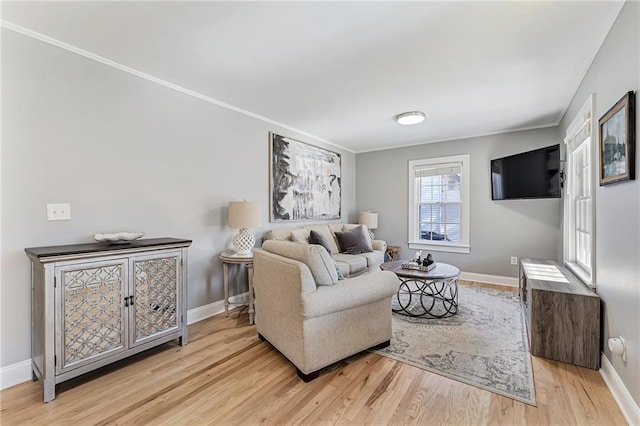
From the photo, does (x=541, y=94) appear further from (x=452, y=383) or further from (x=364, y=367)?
(x=364, y=367)

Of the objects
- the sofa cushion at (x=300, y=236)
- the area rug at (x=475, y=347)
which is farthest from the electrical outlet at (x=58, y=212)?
the area rug at (x=475, y=347)

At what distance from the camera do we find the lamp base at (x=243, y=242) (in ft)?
10.3

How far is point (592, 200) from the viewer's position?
2.27 metres

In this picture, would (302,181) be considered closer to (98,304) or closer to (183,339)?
(183,339)

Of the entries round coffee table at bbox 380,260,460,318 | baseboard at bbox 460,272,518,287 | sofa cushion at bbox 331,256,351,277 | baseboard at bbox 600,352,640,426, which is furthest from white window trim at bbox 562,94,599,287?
sofa cushion at bbox 331,256,351,277

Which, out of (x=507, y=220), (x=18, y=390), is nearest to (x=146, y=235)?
(x=18, y=390)

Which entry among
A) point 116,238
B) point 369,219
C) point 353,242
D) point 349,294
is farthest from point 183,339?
point 369,219

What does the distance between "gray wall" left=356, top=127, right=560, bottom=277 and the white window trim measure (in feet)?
2.77

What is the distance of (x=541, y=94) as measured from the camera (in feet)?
9.93

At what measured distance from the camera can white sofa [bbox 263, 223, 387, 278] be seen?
377 centimetres

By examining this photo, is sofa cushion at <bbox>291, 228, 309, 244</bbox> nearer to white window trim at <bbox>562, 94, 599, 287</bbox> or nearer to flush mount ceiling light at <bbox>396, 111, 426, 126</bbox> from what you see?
flush mount ceiling light at <bbox>396, 111, 426, 126</bbox>

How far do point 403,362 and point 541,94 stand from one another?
312 centimetres

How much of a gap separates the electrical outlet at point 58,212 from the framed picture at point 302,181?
2.16 meters

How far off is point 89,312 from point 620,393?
11.2 feet
